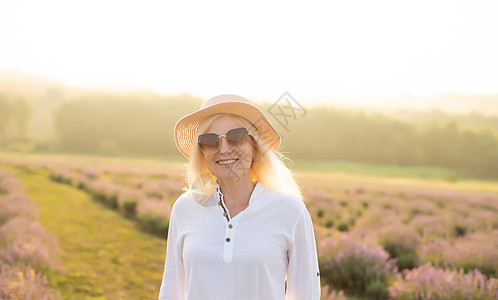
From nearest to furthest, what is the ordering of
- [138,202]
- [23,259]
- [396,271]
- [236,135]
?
[236,135] → [23,259] → [396,271] → [138,202]

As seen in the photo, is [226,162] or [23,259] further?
[23,259]

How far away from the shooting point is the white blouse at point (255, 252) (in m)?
2.02

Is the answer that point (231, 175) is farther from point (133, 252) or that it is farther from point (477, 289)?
point (133, 252)

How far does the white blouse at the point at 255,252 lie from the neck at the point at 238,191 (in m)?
0.09

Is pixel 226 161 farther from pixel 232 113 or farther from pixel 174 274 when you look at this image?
pixel 174 274

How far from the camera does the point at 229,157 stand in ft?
7.12

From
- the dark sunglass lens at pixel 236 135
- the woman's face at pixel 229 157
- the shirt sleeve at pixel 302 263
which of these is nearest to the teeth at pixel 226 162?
the woman's face at pixel 229 157

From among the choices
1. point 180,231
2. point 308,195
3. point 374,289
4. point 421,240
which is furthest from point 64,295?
point 308,195

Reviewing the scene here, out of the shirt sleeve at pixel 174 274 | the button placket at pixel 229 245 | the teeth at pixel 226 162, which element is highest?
the teeth at pixel 226 162

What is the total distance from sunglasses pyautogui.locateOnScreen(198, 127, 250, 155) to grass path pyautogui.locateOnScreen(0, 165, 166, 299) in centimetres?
396

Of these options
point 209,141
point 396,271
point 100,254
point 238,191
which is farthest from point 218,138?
point 100,254

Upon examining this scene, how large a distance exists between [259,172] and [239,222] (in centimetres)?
37

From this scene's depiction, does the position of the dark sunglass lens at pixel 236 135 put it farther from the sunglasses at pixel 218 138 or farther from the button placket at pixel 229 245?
the button placket at pixel 229 245

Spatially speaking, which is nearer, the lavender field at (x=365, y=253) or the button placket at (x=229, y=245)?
the button placket at (x=229, y=245)
